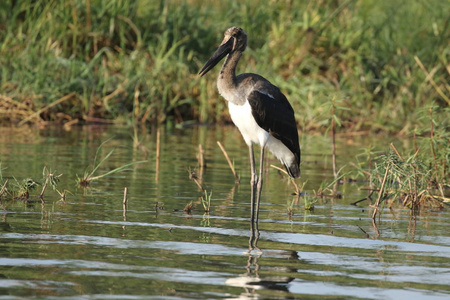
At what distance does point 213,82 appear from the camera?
14.8m

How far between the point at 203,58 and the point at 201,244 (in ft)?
35.3

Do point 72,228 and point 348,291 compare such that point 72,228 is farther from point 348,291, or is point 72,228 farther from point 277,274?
point 348,291

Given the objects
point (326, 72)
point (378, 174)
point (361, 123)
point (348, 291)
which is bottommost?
point (348, 291)

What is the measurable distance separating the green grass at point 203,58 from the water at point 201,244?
15.8 ft

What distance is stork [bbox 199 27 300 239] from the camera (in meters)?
6.65

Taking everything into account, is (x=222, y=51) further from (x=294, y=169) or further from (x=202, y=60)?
(x=202, y=60)

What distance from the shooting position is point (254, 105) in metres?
6.61

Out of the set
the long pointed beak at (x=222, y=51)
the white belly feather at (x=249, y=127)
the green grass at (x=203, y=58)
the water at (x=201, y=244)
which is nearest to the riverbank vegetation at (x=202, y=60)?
the green grass at (x=203, y=58)

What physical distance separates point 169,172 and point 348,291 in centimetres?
487


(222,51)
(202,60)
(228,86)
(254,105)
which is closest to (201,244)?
(254,105)

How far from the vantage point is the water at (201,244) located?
A: 14.0 ft

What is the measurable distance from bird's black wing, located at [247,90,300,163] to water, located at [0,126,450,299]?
1.88 ft

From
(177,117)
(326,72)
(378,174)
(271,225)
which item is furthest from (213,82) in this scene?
(271,225)

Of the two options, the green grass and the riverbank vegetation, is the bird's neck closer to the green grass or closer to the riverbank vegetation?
the riverbank vegetation
